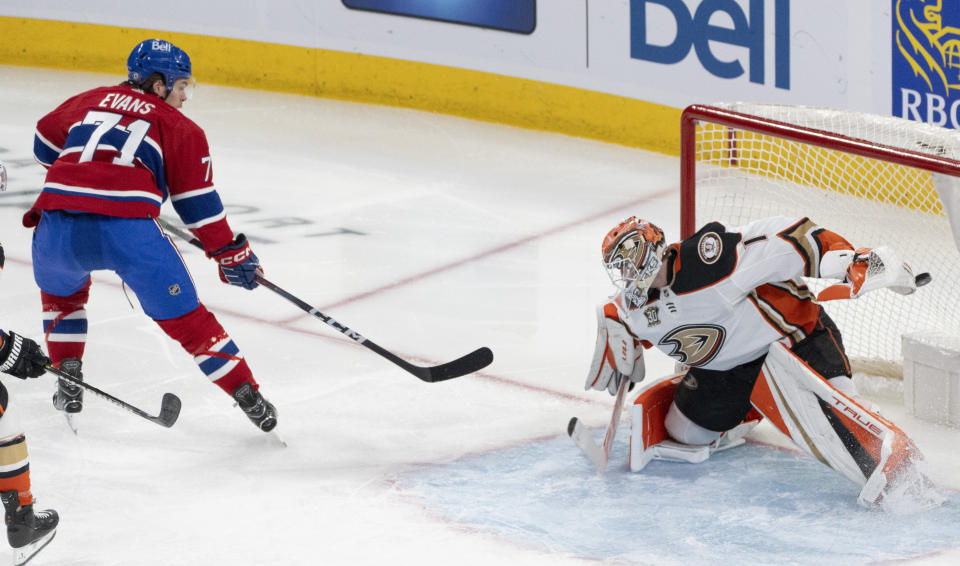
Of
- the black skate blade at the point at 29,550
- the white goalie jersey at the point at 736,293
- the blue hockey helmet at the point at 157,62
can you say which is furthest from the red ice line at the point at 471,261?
the black skate blade at the point at 29,550

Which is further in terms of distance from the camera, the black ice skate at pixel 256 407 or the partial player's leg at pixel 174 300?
the black ice skate at pixel 256 407

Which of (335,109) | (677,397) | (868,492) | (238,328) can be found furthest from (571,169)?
(868,492)

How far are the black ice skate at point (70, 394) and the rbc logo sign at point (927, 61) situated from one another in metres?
3.18

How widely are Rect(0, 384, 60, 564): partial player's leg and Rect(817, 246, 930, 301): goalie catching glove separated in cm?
182

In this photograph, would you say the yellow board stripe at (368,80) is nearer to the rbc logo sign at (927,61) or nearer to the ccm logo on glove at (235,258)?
the rbc logo sign at (927,61)

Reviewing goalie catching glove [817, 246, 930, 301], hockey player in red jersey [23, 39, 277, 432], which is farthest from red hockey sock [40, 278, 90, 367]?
goalie catching glove [817, 246, 930, 301]

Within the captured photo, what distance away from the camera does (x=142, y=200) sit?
3.79m

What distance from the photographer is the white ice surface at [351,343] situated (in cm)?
362

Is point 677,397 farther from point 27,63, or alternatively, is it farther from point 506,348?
point 27,63

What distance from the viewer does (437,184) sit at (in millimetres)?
6566

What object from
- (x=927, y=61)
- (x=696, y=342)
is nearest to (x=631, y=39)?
(x=927, y=61)

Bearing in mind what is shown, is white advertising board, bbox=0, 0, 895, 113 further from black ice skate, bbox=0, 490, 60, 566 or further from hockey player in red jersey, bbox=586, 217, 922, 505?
black ice skate, bbox=0, 490, 60, 566

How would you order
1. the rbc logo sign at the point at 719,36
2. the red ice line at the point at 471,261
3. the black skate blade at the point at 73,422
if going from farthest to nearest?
the rbc logo sign at the point at 719,36 < the red ice line at the point at 471,261 < the black skate blade at the point at 73,422

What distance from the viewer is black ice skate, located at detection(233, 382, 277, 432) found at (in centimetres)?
396
